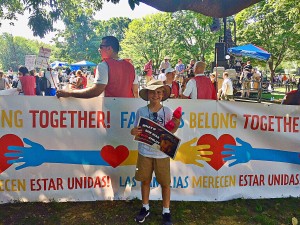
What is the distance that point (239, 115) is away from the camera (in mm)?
4824

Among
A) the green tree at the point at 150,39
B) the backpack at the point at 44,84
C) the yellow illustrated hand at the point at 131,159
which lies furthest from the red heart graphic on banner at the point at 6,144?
the green tree at the point at 150,39

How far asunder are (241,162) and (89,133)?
6.98 ft

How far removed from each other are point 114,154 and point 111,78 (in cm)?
101

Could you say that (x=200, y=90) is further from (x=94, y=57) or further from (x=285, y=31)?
(x=94, y=57)

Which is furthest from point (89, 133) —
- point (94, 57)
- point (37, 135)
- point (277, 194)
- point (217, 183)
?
point (94, 57)

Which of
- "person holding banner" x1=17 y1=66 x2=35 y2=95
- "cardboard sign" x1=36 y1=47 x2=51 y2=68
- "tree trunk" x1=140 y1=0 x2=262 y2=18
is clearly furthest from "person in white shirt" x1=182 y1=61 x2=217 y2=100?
"person holding banner" x1=17 y1=66 x2=35 y2=95

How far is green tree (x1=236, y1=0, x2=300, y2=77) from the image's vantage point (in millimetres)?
31781

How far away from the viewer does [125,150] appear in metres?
4.62

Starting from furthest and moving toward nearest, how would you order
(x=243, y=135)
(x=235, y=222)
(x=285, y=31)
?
1. (x=285, y=31)
2. (x=243, y=135)
3. (x=235, y=222)

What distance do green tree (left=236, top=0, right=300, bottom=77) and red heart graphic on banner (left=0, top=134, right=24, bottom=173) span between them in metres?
30.7

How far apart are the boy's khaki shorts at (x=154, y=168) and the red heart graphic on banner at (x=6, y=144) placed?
1576mm

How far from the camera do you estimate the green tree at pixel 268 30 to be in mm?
31781

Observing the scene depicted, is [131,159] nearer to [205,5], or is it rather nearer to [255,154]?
[255,154]

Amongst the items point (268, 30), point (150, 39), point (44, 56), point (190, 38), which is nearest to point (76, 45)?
point (150, 39)
